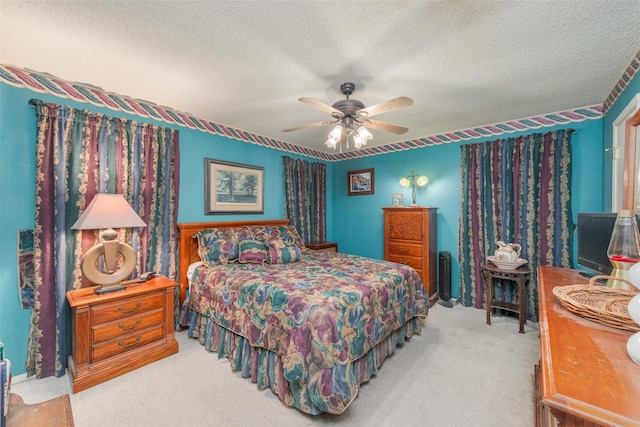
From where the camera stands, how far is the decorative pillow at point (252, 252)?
9.79ft

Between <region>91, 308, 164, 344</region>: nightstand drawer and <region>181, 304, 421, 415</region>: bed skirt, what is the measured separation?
17.2 inches

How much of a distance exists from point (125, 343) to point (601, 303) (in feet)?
10.3

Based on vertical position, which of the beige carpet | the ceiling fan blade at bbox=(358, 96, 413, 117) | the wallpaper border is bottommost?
the beige carpet

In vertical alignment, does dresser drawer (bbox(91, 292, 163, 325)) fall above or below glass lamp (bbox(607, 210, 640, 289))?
below

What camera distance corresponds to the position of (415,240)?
3717mm

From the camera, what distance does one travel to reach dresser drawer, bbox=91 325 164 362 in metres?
2.11

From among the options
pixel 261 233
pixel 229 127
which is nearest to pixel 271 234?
pixel 261 233

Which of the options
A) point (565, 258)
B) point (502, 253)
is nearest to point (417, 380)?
point (502, 253)

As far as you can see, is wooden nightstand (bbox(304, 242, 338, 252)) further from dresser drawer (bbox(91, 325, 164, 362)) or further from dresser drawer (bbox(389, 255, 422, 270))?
dresser drawer (bbox(91, 325, 164, 362))

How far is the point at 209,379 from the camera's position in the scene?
214 centimetres

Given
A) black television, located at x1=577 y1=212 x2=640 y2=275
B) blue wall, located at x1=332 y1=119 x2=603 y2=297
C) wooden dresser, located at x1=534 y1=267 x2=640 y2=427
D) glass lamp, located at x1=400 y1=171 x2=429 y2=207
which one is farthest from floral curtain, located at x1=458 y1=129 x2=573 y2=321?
wooden dresser, located at x1=534 y1=267 x2=640 y2=427

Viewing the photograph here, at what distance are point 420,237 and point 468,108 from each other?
168 centimetres

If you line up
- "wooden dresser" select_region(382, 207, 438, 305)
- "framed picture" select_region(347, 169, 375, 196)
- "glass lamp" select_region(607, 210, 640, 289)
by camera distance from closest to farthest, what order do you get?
"glass lamp" select_region(607, 210, 640, 289) → "wooden dresser" select_region(382, 207, 438, 305) → "framed picture" select_region(347, 169, 375, 196)

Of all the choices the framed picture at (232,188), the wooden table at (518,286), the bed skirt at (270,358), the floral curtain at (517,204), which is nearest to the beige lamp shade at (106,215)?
the framed picture at (232,188)
